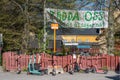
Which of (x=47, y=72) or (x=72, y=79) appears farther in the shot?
(x=47, y=72)

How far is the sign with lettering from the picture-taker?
1073 inches

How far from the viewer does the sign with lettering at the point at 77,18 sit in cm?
2725

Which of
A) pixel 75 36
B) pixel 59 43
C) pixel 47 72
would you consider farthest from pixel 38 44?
pixel 75 36

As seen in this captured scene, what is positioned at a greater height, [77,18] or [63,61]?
[77,18]

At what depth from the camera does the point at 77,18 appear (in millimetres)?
27469

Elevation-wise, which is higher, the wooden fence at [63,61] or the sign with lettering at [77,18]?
the sign with lettering at [77,18]

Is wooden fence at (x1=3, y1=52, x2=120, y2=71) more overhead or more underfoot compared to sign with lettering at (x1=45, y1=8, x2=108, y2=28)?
more underfoot

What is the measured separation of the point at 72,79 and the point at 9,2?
13.4 m

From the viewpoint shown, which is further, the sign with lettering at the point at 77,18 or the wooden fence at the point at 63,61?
the sign with lettering at the point at 77,18

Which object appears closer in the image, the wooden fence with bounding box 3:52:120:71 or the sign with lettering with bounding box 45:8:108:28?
the wooden fence with bounding box 3:52:120:71

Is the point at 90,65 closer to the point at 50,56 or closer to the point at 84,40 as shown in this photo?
the point at 50,56

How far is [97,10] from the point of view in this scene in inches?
1120

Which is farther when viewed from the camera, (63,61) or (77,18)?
(77,18)

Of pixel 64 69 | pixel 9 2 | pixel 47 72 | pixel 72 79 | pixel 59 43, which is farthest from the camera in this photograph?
pixel 59 43
